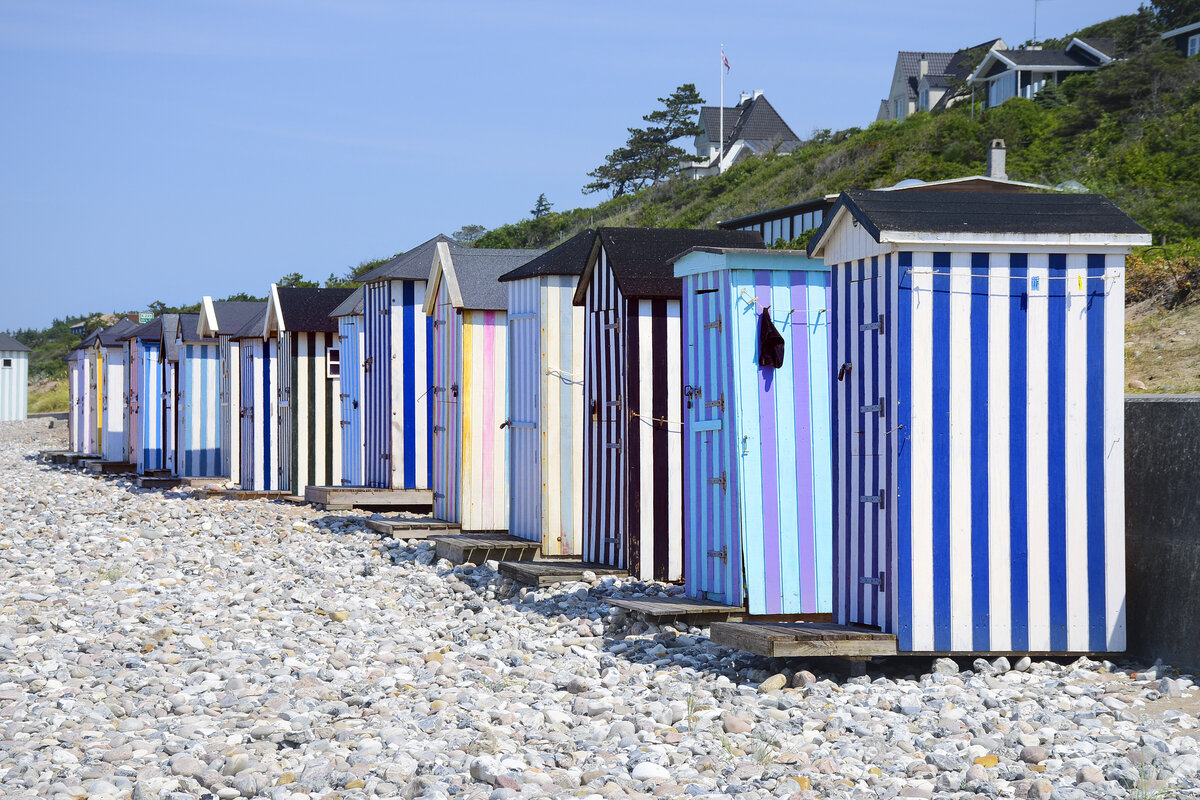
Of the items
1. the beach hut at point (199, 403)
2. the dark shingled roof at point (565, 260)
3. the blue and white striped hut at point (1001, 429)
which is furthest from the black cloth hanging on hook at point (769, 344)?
the beach hut at point (199, 403)

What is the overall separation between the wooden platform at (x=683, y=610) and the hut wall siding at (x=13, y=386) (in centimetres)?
4799

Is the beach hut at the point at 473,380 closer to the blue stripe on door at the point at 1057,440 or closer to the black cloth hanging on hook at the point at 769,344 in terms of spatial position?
the black cloth hanging on hook at the point at 769,344

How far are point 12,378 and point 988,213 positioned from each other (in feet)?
167

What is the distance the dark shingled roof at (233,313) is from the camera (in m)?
22.2

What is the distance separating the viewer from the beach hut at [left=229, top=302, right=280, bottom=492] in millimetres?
20047

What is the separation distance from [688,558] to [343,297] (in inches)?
454

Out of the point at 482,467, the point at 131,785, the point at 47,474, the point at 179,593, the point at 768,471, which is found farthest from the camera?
the point at 47,474

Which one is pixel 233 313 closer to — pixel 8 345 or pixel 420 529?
pixel 420 529

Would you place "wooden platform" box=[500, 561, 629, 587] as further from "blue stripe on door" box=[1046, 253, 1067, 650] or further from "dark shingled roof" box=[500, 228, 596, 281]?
"blue stripe on door" box=[1046, 253, 1067, 650]

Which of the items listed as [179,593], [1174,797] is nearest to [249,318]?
[179,593]

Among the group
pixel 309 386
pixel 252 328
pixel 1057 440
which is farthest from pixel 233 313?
pixel 1057 440

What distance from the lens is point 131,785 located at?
597cm

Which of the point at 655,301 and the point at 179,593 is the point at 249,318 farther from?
the point at 655,301

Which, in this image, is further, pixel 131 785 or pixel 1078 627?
pixel 1078 627
